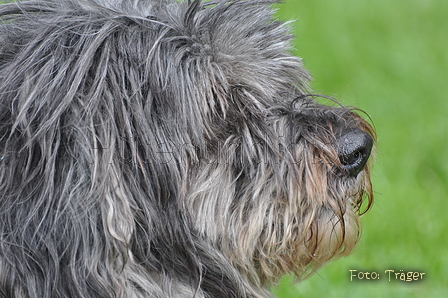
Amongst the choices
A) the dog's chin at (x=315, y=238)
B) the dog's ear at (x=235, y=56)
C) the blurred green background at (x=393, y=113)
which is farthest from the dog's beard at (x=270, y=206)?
the blurred green background at (x=393, y=113)

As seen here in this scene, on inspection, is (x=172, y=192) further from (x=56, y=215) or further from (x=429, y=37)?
(x=429, y=37)

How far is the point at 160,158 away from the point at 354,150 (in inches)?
34.3

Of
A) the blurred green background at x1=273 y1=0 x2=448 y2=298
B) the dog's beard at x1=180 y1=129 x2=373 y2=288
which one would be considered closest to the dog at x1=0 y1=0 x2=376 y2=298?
the dog's beard at x1=180 y1=129 x2=373 y2=288

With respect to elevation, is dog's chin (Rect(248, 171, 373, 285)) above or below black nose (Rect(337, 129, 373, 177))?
below

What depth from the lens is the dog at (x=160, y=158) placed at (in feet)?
8.37

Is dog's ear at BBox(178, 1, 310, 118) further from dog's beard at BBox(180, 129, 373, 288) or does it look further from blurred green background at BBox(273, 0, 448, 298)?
blurred green background at BBox(273, 0, 448, 298)

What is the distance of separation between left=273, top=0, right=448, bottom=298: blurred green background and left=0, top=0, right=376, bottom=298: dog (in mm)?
687

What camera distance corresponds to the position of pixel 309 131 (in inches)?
118

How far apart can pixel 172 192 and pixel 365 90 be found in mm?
5213

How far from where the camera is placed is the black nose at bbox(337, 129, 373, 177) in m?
2.93

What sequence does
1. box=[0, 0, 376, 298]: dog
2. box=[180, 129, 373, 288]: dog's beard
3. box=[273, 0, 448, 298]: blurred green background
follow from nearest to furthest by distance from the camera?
box=[0, 0, 376, 298]: dog → box=[180, 129, 373, 288]: dog's beard → box=[273, 0, 448, 298]: blurred green background

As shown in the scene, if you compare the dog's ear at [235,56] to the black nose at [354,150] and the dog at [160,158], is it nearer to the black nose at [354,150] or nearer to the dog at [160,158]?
the dog at [160,158]

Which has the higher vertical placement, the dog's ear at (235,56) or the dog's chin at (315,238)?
the dog's ear at (235,56)

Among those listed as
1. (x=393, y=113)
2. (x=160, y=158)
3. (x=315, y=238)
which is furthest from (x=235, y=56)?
(x=393, y=113)
